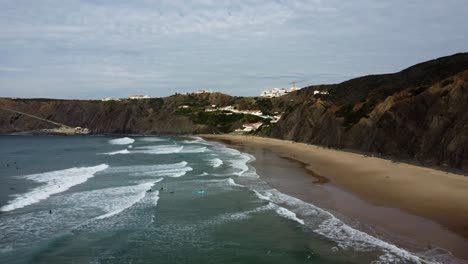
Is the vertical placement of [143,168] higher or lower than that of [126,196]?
lower

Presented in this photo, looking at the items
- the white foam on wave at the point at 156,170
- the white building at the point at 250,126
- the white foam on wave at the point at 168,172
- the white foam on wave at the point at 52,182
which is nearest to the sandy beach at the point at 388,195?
the white foam on wave at the point at 168,172

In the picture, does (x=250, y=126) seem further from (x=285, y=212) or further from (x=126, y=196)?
(x=285, y=212)

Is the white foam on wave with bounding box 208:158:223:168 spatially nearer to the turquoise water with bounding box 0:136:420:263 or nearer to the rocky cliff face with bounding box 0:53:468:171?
the turquoise water with bounding box 0:136:420:263

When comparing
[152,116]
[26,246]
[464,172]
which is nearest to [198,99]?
[152,116]

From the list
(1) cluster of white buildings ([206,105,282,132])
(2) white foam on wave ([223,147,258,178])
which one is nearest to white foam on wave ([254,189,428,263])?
(2) white foam on wave ([223,147,258,178])

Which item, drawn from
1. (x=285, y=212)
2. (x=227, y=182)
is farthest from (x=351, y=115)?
(x=285, y=212)

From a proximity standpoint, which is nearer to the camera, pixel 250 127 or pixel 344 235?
pixel 344 235
